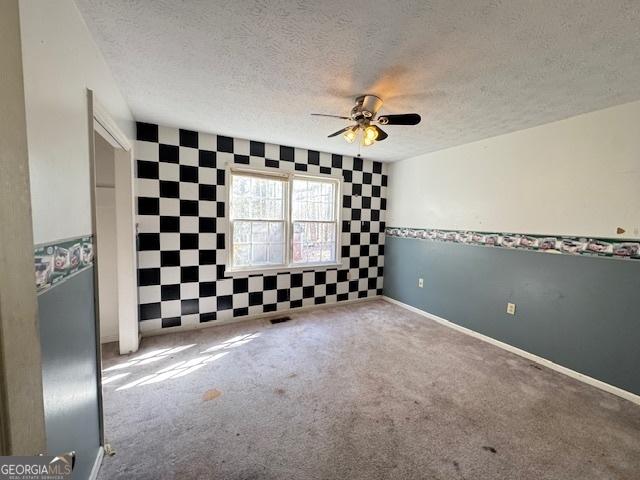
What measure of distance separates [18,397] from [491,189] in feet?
11.5

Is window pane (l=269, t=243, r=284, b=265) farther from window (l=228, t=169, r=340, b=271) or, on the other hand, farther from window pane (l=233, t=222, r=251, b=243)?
window pane (l=233, t=222, r=251, b=243)

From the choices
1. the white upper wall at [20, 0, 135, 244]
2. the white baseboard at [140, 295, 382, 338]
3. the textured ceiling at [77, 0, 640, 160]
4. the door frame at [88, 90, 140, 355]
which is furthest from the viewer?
the white baseboard at [140, 295, 382, 338]

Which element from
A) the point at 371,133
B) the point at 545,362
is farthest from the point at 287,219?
the point at 545,362

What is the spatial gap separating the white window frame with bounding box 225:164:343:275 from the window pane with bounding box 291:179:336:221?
6 cm

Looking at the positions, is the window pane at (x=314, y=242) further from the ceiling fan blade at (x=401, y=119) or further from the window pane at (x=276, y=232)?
the ceiling fan blade at (x=401, y=119)

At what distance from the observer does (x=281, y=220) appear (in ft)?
11.0

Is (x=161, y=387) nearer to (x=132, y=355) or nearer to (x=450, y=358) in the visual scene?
(x=132, y=355)

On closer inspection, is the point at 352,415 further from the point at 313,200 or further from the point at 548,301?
the point at 313,200

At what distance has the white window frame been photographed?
3033 millimetres

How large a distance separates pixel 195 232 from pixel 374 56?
241cm

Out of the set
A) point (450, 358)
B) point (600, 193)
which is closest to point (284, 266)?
point (450, 358)

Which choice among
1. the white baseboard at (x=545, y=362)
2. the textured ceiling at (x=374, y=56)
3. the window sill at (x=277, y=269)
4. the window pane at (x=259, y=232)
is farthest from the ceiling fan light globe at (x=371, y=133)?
the white baseboard at (x=545, y=362)

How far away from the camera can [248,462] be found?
4.50 ft

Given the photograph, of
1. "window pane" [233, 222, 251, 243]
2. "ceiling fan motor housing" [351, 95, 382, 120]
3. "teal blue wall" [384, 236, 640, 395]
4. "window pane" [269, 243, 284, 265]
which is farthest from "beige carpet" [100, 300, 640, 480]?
"ceiling fan motor housing" [351, 95, 382, 120]
